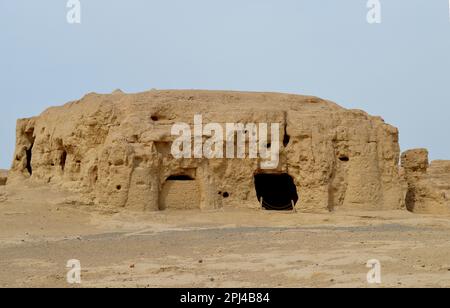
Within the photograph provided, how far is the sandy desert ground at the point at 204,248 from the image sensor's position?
7770 mm

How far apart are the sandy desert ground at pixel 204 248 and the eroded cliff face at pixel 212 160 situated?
0.92m

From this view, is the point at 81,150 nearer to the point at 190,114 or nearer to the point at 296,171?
the point at 190,114

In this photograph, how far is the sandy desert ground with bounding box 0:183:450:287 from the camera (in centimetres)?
777

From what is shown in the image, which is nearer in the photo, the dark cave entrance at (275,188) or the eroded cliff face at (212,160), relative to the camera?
the eroded cliff face at (212,160)

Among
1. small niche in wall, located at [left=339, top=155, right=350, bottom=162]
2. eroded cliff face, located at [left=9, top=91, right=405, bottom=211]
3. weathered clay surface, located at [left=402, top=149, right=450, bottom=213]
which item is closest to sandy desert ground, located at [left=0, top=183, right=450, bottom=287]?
eroded cliff face, located at [left=9, top=91, right=405, bottom=211]

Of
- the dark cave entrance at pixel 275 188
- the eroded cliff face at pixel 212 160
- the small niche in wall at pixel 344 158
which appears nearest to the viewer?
the eroded cliff face at pixel 212 160

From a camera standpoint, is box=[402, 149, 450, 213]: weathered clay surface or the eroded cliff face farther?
box=[402, 149, 450, 213]: weathered clay surface

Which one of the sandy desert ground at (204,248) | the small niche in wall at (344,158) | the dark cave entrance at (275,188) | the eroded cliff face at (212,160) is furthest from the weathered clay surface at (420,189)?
the dark cave entrance at (275,188)

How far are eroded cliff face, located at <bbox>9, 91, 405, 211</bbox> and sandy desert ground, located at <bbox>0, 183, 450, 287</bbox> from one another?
92cm

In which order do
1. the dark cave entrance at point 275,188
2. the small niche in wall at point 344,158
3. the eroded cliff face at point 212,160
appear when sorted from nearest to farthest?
1. the eroded cliff face at point 212,160
2. the small niche in wall at point 344,158
3. the dark cave entrance at point 275,188

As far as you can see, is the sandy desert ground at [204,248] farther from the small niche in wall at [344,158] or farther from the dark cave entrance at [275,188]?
the dark cave entrance at [275,188]

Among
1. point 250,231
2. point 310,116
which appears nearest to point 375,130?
point 310,116

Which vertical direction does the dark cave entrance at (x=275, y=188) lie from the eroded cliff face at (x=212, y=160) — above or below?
below

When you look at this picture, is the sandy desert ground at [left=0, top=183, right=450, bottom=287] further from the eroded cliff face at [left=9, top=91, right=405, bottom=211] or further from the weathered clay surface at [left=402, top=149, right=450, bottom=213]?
the weathered clay surface at [left=402, top=149, right=450, bottom=213]
